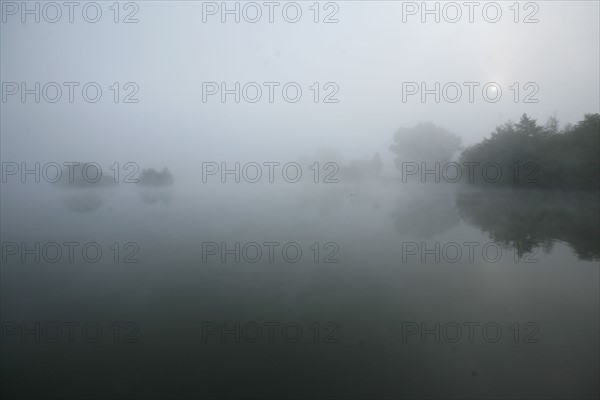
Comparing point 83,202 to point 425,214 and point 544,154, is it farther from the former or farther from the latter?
point 544,154

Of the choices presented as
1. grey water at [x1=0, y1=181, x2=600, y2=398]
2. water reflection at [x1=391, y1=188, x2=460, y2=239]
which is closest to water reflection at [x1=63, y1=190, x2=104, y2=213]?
grey water at [x1=0, y1=181, x2=600, y2=398]

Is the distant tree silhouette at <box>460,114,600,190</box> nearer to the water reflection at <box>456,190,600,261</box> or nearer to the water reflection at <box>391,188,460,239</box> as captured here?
the water reflection at <box>456,190,600,261</box>

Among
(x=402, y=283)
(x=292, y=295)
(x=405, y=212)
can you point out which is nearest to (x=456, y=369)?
(x=402, y=283)

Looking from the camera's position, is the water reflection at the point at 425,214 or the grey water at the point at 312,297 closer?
the grey water at the point at 312,297

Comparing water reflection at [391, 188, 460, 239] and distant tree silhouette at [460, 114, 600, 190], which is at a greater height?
distant tree silhouette at [460, 114, 600, 190]

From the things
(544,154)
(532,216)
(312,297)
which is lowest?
(312,297)

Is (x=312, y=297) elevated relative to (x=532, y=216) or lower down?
lower down

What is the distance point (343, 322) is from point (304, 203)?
127 cm

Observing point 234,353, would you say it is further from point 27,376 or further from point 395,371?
point 27,376

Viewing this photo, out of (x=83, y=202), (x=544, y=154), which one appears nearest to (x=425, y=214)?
(x=544, y=154)

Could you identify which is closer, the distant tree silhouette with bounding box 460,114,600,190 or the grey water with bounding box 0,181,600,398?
the grey water with bounding box 0,181,600,398

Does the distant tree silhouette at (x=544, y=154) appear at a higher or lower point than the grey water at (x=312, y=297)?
higher

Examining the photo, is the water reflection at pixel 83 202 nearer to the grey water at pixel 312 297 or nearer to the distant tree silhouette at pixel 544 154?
the grey water at pixel 312 297

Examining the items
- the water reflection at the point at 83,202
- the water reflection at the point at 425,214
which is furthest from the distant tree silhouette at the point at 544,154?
the water reflection at the point at 83,202
